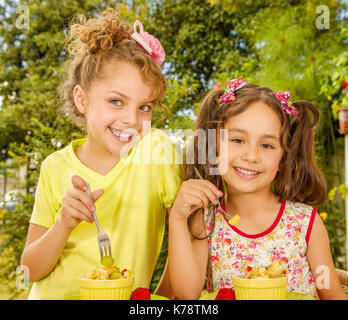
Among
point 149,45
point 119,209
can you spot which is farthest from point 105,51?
point 119,209

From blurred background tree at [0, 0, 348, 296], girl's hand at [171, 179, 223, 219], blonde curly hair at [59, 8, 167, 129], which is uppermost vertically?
blurred background tree at [0, 0, 348, 296]

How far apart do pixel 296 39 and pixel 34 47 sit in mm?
2717

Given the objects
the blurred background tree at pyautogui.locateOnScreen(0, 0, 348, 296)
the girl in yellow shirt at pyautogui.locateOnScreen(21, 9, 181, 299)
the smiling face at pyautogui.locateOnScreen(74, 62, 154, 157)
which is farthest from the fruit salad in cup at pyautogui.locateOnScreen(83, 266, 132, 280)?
the blurred background tree at pyautogui.locateOnScreen(0, 0, 348, 296)

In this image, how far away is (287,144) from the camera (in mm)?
1205

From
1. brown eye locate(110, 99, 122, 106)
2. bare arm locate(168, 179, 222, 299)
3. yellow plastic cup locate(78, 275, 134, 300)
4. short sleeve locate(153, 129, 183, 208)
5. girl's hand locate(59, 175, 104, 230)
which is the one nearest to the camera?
yellow plastic cup locate(78, 275, 134, 300)

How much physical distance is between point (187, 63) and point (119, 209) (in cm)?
322

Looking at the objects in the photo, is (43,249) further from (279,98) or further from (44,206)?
(279,98)

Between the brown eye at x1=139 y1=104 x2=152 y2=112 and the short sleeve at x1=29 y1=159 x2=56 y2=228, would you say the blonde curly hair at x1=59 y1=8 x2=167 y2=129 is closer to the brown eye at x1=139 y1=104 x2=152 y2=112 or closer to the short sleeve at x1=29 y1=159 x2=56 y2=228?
the brown eye at x1=139 y1=104 x2=152 y2=112

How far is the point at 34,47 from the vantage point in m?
4.31

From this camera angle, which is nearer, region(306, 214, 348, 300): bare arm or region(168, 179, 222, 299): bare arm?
region(168, 179, 222, 299): bare arm

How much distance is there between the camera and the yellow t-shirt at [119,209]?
1.08 metres

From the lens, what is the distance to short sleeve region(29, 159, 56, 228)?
1107 mm
